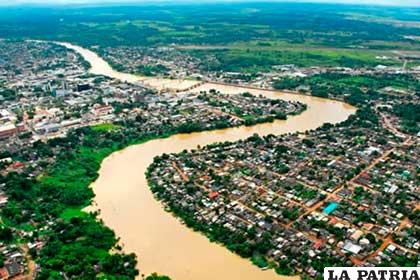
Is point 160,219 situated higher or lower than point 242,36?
higher

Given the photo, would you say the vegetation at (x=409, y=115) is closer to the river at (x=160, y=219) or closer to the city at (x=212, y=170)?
the city at (x=212, y=170)

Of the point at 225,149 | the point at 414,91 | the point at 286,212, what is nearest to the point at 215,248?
the point at 286,212

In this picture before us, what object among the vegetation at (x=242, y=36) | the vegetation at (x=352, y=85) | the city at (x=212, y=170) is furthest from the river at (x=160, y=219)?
the vegetation at (x=242, y=36)

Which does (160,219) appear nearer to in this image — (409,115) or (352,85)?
(409,115)

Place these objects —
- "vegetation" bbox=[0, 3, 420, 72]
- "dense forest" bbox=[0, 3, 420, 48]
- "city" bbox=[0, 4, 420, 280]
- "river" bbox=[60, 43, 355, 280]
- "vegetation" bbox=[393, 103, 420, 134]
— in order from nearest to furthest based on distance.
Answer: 1. "river" bbox=[60, 43, 355, 280]
2. "city" bbox=[0, 4, 420, 280]
3. "vegetation" bbox=[393, 103, 420, 134]
4. "vegetation" bbox=[0, 3, 420, 72]
5. "dense forest" bbox=[0, 3, 420, 48]

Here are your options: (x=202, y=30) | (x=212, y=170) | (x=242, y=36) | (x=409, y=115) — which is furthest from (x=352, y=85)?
(x=202, y=30)

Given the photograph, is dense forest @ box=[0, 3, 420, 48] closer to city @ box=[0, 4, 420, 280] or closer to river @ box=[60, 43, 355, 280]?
city @ box=[0, 4, 420, 280]

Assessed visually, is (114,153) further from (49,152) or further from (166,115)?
(166,115)

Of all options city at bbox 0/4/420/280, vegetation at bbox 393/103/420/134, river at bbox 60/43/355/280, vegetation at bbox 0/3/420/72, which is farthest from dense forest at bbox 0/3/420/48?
river at bbox 60/43/355/280

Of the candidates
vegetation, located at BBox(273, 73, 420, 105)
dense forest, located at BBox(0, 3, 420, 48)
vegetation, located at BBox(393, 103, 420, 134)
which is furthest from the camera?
dense forest, located at BBox(0, 3, 420, 48)
